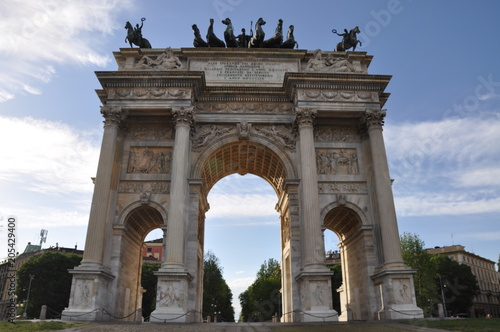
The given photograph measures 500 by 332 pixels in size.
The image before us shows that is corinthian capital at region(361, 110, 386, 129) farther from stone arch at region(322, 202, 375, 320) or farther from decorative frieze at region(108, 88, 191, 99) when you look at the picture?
decorative frieze at region(108, 88, 191, 99)

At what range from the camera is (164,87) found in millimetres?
24625

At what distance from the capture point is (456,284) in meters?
63.2

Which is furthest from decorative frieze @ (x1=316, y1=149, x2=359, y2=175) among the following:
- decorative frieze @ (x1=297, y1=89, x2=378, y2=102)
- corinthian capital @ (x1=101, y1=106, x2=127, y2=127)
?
corinthian capital @ (x1=101, y1=106, x2=127, y2=127)

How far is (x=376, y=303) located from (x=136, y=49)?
2175 centimetres

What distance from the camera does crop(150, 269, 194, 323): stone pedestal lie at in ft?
63.4

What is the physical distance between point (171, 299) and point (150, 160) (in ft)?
29.5

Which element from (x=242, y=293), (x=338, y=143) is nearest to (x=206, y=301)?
(x=242, y=293)

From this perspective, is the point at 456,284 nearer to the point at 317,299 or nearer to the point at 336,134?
the point at 336,134

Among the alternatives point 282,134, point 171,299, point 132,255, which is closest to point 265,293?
point 132,255

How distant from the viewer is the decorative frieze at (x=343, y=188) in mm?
24406

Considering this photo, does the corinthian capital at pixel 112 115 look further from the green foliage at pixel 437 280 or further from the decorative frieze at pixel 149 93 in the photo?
the green foliage at pixel 437 280

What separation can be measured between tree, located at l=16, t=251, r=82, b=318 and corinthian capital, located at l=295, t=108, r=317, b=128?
131 ft

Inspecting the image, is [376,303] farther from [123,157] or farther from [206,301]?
[206,301]

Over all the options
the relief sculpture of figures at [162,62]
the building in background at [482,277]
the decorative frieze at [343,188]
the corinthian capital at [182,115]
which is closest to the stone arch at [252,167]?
the decorative frieze at [343,188]
